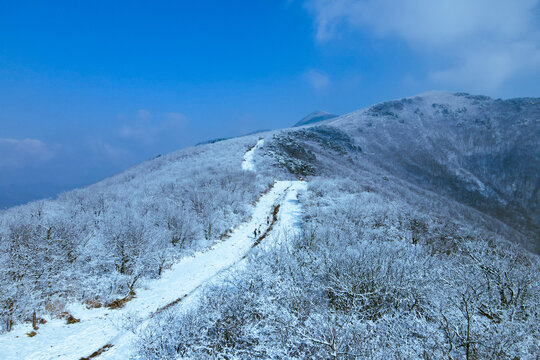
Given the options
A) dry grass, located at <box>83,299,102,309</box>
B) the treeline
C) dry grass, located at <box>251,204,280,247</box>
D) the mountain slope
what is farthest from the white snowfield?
the mountain slope

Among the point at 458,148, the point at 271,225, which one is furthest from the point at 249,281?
the point at 458,148

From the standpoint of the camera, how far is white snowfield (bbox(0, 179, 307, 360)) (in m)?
7.72

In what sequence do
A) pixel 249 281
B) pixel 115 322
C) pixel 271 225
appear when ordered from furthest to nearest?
pixel 271 225 < pixel 115 322 < pixel 249 281

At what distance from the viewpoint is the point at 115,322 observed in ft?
31.3

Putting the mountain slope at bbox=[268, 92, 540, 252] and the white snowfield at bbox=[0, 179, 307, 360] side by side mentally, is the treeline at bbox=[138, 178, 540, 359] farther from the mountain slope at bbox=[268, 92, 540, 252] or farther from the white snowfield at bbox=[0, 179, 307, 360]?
the mountain slope at bbox=[268, 92, 540, 252]

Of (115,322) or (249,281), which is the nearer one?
(249,281)

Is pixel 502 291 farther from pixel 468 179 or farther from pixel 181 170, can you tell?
pixel 468 179

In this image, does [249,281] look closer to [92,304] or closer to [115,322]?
[115,322]

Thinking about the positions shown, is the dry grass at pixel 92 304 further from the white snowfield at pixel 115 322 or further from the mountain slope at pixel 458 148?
Result: the mountain slope at pixel 458 148

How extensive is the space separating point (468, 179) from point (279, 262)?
466ft

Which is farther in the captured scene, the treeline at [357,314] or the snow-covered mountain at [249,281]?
the snow-covered mountain at [249,281]

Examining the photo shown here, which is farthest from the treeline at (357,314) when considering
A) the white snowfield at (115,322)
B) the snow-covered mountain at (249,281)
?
the white snowfield at (115,322)

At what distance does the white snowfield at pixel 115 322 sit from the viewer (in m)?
7.72

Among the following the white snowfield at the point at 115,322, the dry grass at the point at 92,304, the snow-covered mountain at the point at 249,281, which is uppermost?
the snow-covered mountain at the point at 249,281
